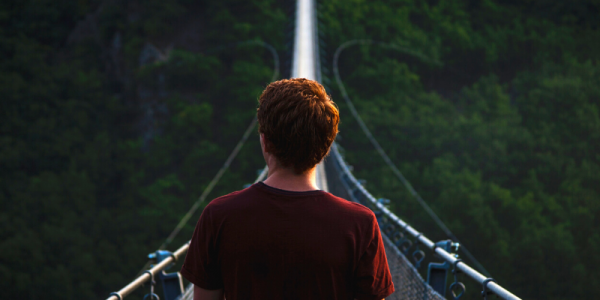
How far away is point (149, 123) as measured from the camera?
602 inches

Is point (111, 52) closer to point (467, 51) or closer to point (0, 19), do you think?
point (0, 19)

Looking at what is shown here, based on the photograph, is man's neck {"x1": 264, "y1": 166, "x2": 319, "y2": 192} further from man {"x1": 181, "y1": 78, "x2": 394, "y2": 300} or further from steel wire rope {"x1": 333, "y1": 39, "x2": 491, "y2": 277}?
steel wire rope {"x1": 333, "y1": 39, "x2": 491, "y2": 277}

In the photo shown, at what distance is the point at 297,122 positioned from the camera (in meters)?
0.54

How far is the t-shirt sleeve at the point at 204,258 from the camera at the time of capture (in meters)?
0.55

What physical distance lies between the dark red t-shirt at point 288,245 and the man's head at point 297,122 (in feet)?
0.14

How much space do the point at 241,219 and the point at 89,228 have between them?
13518mm

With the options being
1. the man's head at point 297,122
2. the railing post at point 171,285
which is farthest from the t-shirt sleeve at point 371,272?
the railing post at point 171,285

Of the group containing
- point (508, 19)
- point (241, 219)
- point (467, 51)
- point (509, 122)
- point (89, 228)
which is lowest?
point (89, 228)

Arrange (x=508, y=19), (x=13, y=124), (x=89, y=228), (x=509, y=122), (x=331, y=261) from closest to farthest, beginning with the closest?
(x=331, y=261), (x=89, y=228), (x=13, y=124), (x=509, y=122), (x=508, y=19)

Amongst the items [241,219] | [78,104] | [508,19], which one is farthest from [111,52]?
[241,219]

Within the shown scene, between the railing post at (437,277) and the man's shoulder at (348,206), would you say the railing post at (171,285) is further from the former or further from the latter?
the man's shoulder at (348,206)

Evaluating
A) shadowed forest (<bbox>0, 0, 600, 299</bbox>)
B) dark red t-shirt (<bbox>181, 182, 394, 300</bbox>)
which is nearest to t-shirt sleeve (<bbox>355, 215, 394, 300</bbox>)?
dark red t-shirt (<bbox>181, 182, 394, 300</bbox>)

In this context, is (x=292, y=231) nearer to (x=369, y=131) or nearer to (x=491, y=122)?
(x=369, y=131)

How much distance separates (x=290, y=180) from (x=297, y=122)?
73mm
